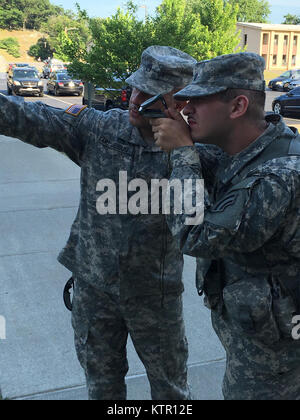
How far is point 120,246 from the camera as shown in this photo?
2041 millimetres

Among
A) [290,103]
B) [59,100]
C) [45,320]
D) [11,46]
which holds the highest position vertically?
[45,320]

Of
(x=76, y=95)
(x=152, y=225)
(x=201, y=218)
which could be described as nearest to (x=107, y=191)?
(x=152, y=225)

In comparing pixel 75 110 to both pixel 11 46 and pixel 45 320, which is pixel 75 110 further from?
pixel 11 46

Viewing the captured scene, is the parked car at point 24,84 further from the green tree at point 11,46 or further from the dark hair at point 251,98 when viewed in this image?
the green tree at point 11,46

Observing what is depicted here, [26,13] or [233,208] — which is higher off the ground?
[26,13]

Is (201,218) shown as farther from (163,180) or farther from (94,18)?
(94,18)

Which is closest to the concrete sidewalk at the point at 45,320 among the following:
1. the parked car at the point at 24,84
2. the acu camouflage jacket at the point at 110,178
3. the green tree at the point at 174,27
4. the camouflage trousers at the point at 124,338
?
the camouflage trousers at the point at 124,338

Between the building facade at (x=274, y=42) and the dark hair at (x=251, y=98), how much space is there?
59025 millimetres

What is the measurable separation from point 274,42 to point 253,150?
61.7 meters

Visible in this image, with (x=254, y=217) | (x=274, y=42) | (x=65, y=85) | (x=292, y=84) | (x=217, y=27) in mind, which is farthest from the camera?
(x=274, y=42)

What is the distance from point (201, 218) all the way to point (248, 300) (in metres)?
0.29

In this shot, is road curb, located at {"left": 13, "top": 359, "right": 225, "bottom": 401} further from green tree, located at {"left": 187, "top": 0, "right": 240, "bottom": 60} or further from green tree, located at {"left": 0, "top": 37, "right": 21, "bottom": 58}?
green tree, located at {"left": 0, "top": 37, "right": 21, "bottom": 58}

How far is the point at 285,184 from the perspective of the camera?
1.42m

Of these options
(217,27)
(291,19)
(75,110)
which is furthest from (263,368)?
(291,19)
